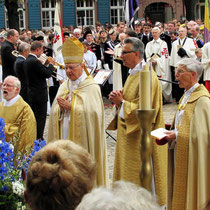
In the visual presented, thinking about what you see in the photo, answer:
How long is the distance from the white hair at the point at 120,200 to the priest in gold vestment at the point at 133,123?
10.2ft

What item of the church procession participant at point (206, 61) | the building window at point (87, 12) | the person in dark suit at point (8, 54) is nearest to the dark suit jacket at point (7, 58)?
the person in dark suit at point (8, 54)

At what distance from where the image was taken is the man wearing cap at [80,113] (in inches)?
189

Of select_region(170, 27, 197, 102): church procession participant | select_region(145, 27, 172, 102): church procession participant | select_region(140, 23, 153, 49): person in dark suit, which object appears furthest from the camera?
select_region(140, 23, 153, 49): person in dark suit

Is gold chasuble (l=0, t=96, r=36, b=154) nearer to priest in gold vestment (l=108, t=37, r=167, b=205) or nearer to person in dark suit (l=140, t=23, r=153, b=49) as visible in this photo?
priest in gold vestment (l=108, t=37, r=167, b=205)

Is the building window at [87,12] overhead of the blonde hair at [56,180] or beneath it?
overhead

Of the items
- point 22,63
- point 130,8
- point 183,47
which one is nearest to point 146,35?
point 183,47

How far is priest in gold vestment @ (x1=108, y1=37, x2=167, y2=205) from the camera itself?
4.90 meters

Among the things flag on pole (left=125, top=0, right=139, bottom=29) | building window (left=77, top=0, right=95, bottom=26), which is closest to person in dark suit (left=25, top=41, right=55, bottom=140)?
flag on pole (left=125, top=0, right=139, bottom=29)

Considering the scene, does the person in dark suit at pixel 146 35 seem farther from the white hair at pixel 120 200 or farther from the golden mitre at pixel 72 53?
the white hair at pixel 120 200

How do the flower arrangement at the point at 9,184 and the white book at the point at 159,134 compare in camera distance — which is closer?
the flower arrangement at the point at 9,184

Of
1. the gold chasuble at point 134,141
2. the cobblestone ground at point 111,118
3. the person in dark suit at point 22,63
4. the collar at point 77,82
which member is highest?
the person in dark suit at point 22,63

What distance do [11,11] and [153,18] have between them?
63.1 feet

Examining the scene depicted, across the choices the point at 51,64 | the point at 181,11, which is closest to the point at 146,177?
the point at 51,64

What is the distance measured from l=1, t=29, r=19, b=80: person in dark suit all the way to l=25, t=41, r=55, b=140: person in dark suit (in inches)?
65.0
